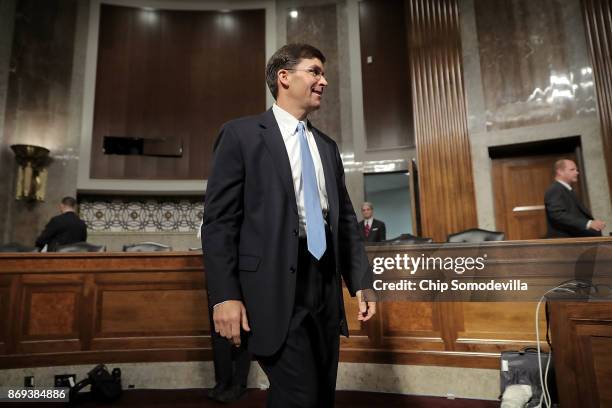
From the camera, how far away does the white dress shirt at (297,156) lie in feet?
4.01

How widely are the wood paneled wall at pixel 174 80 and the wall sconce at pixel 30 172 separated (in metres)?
0.85

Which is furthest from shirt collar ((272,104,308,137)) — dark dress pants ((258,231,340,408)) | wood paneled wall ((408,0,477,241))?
wood paneled wall ((408,0,477,241))

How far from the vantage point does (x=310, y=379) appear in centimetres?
108

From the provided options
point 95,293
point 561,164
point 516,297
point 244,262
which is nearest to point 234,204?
point 244,262

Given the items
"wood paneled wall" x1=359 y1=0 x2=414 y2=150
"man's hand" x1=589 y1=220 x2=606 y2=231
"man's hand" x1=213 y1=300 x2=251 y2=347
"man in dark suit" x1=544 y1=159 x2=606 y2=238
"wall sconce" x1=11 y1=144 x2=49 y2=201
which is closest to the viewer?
"man's hand" x1=213 y1=300 x2=251 y2=347

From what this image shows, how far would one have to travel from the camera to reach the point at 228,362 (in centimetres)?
302

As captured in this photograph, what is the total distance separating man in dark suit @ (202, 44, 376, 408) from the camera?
42.6 inches

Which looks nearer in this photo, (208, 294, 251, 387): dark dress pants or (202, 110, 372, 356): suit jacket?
(202, 110, 372, 356): suit jacket

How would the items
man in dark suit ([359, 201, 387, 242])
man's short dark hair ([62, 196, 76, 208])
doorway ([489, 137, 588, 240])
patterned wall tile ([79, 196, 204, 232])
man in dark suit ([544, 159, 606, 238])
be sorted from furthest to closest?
patterned wall tile ([79, 196, 204, 232]) < man in dark suit ([359, 201, 387, 242]) < doorway ([489, 137, 588, 240]) < man's short dark hair ([62, 196, 76, 208]) < man in dark suit ([544, 159, 606, 238])

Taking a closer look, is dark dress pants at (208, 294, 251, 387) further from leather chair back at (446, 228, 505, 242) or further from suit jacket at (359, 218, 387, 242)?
suit jacket at (359, 218, 387, 242)

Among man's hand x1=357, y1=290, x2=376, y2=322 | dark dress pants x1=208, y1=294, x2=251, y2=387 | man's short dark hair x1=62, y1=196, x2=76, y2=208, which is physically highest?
man's short dark hair x1=62, y1=196, x2=76, y2=208

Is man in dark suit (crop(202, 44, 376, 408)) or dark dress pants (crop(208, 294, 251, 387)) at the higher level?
man in dark suit (crop(202, 44, 376, 408))

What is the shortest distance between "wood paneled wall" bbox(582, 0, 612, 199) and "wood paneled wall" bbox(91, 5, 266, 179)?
5125 mm

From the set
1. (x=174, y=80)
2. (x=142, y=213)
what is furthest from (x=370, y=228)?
(x=174, y=80)
